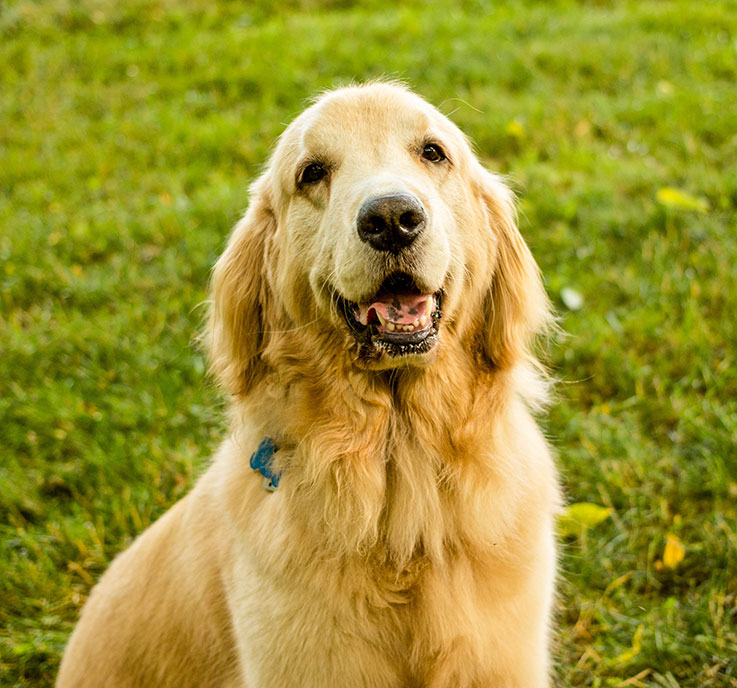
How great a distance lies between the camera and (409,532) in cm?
249

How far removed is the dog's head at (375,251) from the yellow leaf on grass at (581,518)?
116cm

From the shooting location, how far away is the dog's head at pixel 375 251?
2.36 meters

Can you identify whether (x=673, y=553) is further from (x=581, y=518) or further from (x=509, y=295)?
(x=509, y=295)

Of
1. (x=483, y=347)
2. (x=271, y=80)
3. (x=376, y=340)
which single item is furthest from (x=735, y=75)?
(x=376, y=340)

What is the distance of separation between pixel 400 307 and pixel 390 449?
53 cm

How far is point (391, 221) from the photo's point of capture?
2260 millimetres

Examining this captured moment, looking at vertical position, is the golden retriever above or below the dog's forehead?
below

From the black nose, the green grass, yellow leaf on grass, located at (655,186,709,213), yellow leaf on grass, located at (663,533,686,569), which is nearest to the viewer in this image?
the black nose

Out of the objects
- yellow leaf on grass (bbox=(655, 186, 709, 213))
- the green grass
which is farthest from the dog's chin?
yellow leaf on grass (bbox=(655, 186, 709, 213))

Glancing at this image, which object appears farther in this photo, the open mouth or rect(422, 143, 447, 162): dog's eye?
rect(422, 143, 447, 162): dog's eye

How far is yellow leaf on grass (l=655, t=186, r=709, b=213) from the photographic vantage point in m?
5.27

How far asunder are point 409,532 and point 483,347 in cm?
70

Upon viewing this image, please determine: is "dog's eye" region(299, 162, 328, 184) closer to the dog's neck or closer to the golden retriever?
the golden retriever

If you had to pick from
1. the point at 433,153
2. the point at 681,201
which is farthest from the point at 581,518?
the point at 681,201
